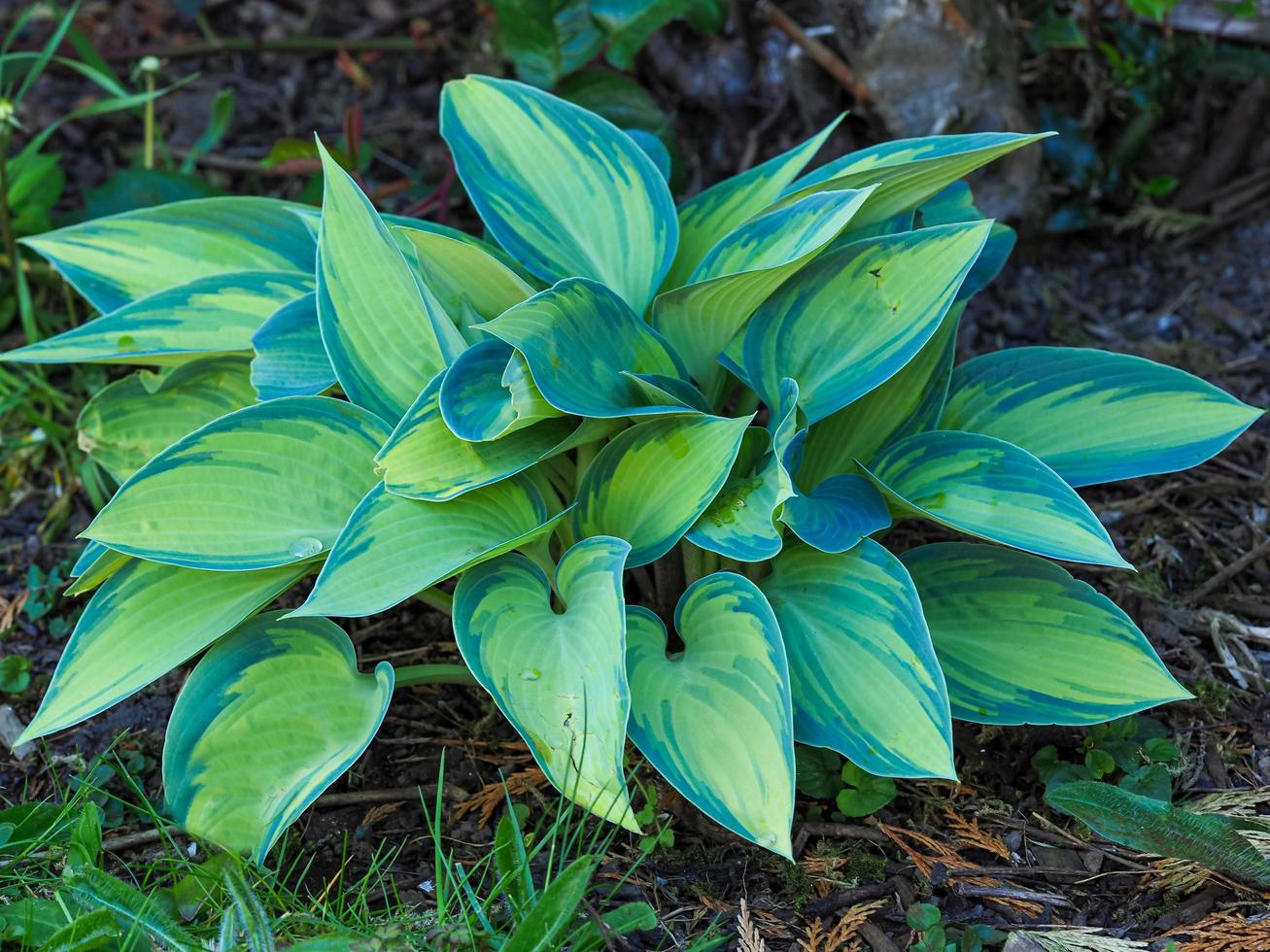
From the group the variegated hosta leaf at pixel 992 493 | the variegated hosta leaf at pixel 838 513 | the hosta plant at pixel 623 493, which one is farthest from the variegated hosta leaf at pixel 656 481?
the variegated hosta leaf at pixel 992 493

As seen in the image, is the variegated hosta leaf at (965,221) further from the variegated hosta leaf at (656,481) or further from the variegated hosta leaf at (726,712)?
the variegated hosta leaf at (726,712)

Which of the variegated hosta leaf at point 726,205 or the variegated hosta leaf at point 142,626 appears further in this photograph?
the variegated hosta leaf at point 726,205

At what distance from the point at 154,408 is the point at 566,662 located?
2.90 ft

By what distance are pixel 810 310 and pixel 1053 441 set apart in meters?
0.39

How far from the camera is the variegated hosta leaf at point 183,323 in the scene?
66.1 inches

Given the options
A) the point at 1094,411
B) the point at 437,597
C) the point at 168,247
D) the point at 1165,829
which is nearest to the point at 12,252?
the point at 168,247

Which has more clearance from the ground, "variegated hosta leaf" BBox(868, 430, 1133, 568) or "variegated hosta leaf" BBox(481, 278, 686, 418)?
"variegated hosta leaf" BBox(481, 278, 686, 418)

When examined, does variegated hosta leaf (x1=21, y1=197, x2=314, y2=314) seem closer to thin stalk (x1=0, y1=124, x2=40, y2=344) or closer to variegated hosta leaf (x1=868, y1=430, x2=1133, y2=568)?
thin stalk (x1=0, y1=124, x2=40, y2=344)

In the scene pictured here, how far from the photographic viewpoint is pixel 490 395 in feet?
4.65

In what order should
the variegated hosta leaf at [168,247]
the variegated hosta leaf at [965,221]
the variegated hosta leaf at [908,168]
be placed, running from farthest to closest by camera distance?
1. the variegated hosta leaf at [168,247]
2. the variegated hosta leaf at [965,221]
3. the variegated hosta leaf at [908,168]

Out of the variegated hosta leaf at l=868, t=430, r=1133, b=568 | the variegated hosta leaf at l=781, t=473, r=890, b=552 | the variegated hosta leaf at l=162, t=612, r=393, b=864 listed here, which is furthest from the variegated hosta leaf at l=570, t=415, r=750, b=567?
the variegated hosta leaf at l=162, t=612, r=393, b=864

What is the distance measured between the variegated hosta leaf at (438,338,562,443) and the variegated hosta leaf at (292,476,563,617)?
0.11 metres

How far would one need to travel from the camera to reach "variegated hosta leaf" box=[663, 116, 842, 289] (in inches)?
67.9

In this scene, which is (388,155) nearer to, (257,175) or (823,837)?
(257,175)
